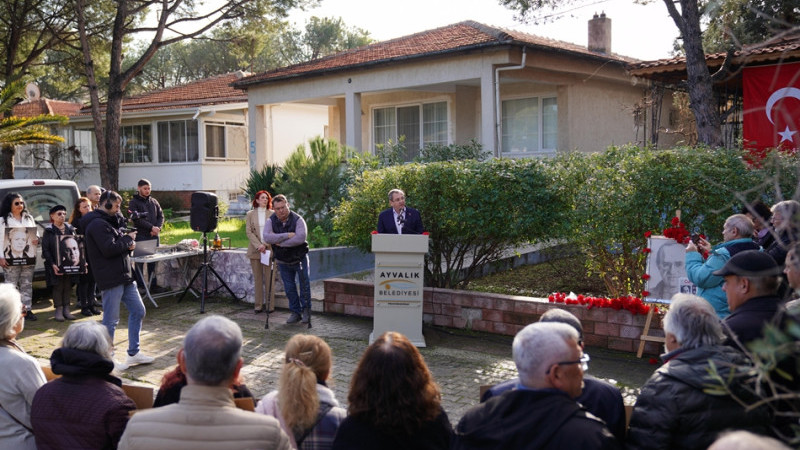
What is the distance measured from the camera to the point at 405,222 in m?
8.67

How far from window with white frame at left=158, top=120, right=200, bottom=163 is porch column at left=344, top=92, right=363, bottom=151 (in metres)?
8.52

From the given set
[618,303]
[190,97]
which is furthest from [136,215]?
[190,97]

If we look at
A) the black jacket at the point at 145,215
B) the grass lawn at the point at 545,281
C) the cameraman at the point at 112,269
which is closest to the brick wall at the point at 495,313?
the grass lawn at the point at 545,281

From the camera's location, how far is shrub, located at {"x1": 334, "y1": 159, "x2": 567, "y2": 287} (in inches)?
347

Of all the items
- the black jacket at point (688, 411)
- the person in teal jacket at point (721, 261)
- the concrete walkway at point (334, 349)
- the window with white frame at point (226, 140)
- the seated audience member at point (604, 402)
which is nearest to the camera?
the black jacket at point (688, 411)

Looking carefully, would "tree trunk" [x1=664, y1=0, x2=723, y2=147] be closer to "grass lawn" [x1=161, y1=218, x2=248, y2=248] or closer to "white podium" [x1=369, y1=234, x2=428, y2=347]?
"white podium" [x1=369, y1=234, x2=428, y2=347]

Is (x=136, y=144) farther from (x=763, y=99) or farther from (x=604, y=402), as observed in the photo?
(x=604, y=402)

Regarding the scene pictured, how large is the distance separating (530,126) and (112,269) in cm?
1312

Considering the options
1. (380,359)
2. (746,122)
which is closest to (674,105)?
(746,122)

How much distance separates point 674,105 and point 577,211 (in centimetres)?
1424

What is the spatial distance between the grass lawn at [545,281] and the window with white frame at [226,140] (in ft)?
52.0

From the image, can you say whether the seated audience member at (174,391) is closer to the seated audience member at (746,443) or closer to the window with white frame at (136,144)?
the seated audience member at (746,443)

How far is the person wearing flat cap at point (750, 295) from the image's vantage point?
154 inches

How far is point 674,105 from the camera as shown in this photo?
21.0 meters
